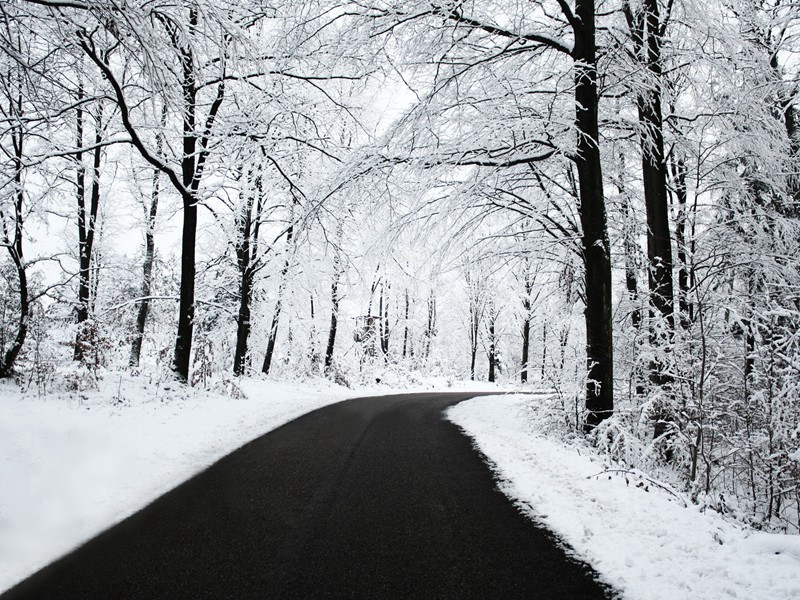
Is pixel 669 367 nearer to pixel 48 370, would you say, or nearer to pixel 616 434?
pixel 616 434

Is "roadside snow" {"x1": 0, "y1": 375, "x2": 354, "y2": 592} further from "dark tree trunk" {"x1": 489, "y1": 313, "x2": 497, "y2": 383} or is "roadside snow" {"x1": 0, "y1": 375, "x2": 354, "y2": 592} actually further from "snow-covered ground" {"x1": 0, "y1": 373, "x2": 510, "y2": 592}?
"dark tree trunk" {"x1": 489, "y1": 313, "x2": 497, "y2": 383}

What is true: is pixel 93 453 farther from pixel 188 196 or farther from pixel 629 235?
pixel 629 235

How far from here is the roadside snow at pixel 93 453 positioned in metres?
3.45

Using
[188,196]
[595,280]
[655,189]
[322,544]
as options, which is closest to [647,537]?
[322,544]

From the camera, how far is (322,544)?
3268 millimetres

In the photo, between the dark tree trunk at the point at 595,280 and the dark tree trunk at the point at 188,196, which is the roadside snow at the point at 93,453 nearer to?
the dark tree trunk at the point at 188,196

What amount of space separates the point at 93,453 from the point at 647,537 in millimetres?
5698

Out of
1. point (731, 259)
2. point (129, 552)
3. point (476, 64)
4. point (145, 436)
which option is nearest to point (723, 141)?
point (731, 259)

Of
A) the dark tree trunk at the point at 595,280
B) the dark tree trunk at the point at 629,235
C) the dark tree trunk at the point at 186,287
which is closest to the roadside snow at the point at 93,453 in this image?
the dark tree trunk at the point at 186,287

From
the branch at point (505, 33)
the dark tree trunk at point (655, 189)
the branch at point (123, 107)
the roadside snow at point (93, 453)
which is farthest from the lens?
the dark tree trunk at point (655, 189)

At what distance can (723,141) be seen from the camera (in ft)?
24.5

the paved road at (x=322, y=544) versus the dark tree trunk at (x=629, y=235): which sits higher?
the dark tree trunk at (x=629, y=235)

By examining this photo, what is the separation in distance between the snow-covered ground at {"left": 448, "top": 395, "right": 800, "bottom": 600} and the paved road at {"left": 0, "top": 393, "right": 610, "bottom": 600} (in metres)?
0.28

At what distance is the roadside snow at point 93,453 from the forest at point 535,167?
132 centimetres
